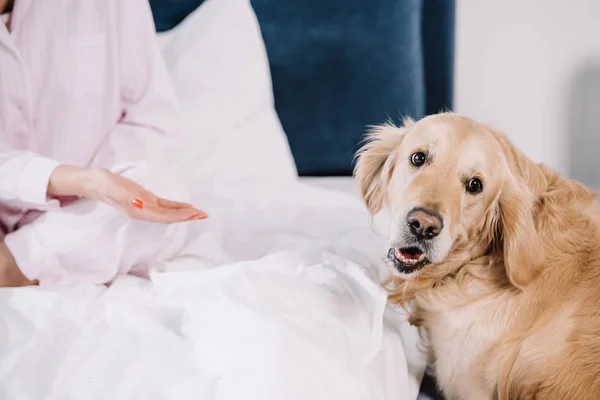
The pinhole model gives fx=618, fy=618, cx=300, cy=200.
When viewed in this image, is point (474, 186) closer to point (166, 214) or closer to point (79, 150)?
point (166, 214)

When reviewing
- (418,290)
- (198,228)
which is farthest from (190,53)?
(418,290)

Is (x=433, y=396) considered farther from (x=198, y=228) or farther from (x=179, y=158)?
(x=179, y=158)

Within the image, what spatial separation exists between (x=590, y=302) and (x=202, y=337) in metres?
0.43

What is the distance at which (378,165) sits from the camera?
2.60 feet

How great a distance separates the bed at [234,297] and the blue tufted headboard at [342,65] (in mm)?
36

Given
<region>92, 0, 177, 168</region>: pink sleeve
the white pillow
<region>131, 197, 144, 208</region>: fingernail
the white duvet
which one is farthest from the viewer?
the white pillow

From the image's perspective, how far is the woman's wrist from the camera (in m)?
0.76

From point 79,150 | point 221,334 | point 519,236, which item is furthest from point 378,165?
point 79,150

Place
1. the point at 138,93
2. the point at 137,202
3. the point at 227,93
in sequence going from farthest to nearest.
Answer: the point at 227,93
the point at 138,93
the point at 137,202

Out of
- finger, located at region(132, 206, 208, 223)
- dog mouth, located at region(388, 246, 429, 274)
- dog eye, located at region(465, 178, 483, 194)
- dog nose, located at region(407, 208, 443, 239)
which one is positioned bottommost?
dog mouth, located at region(388, 246, 429, 274)

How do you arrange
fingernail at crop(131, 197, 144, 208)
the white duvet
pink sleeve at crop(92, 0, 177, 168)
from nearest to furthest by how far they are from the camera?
the white duvet → fingernail at crop(131, 197, 144, 208) → pink sleeve at crop(92, 0, 177, 168)

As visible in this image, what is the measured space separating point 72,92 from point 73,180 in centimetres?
14

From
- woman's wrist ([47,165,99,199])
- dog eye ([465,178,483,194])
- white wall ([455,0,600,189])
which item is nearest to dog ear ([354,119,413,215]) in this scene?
dog eye ([465,178,483,194])

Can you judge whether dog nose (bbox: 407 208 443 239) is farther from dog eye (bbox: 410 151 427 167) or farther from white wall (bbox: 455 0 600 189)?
white wall (bbox: 455 0 600 189)
